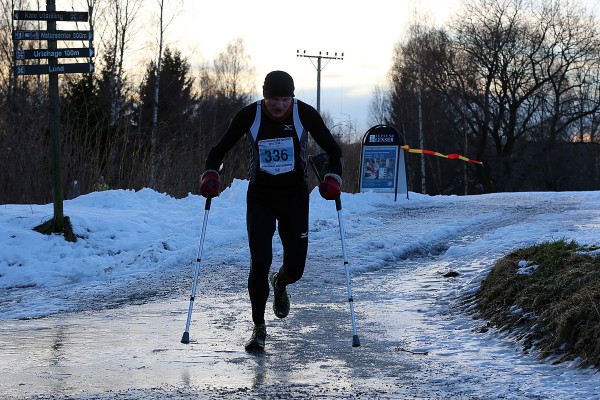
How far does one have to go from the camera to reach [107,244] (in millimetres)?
13164

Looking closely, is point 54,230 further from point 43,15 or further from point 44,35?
point 43,15

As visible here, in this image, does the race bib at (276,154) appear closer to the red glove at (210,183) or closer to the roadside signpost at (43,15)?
the red glove at (210,183)

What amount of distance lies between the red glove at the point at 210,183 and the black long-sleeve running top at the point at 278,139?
33 cm

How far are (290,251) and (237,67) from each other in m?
73.6

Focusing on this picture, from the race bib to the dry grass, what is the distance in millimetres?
2156

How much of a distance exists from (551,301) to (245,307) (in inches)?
115

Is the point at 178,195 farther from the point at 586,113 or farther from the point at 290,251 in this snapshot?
the point at 586,113

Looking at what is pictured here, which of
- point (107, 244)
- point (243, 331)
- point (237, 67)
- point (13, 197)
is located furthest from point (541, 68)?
point (243, 331)

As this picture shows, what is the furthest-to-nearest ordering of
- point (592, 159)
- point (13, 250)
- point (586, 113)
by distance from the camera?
1. point (592, 159)
2. point (586, 113)
3. point (13, 250)

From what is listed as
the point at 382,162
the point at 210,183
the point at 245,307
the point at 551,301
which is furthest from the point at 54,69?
the point at 382,162

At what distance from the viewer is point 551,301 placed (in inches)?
289

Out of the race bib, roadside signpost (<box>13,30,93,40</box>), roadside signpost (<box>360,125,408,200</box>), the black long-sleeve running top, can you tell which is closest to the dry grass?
the black long-sleeve running top

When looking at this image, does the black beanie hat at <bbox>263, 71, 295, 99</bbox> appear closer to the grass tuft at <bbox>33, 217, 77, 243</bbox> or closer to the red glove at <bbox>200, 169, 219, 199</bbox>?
the red glove at <bbox>200, 169, 219, 199</bbox>

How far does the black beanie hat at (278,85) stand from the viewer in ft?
22.6
